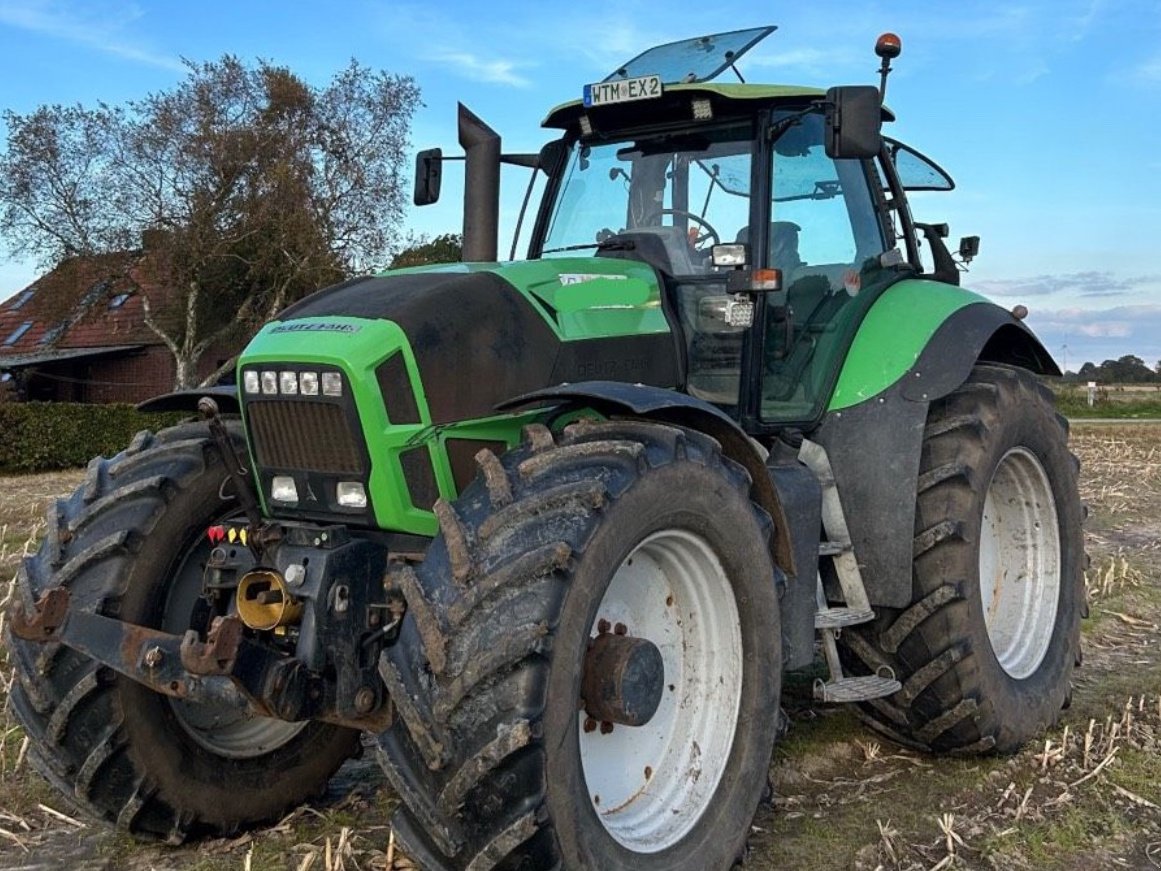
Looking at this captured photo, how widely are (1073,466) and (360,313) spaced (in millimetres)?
3480

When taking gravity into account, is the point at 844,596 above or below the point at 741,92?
below

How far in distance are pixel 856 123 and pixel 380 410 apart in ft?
6.71

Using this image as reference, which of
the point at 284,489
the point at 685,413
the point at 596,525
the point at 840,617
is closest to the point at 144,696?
the point at 284,489

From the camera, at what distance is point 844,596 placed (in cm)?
453

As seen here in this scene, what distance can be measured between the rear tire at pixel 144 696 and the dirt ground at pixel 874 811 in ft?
0.51

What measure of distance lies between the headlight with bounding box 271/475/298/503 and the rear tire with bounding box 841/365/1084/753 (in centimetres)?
228

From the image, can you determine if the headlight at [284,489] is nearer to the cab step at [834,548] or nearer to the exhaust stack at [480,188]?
the exhaust stack at [480,188]

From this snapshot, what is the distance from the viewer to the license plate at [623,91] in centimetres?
468

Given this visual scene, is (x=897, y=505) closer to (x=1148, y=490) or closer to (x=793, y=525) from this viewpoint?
(x=793, y=525)

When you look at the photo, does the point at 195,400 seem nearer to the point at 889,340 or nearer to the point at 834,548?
the point at 834,548

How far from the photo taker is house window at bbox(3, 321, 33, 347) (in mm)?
36594

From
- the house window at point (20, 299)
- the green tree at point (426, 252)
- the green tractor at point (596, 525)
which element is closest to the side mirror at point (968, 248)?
the green tractor at point (596, 525)

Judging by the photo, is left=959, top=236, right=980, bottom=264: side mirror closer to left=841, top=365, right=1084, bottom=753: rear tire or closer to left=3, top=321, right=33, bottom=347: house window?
left=841, top=365, right=1084, bottom=753: rear tire

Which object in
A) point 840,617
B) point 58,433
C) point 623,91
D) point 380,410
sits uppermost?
point 623,91
